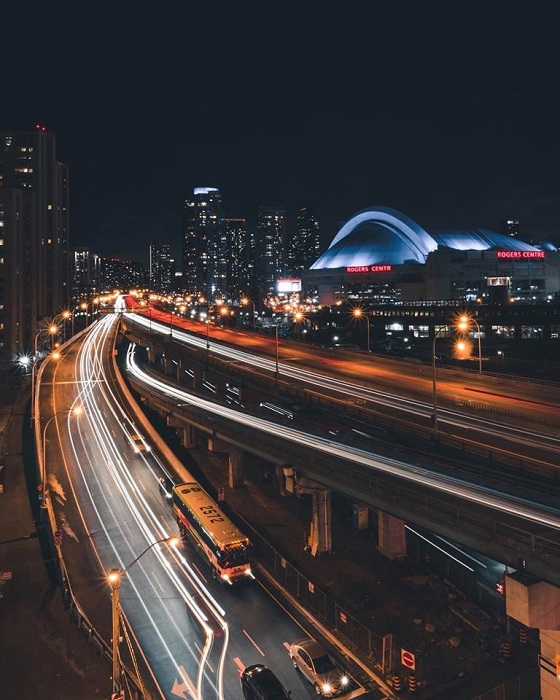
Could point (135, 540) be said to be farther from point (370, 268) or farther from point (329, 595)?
point (370, 268)

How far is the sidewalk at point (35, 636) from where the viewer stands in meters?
19.5

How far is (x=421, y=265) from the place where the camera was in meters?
155

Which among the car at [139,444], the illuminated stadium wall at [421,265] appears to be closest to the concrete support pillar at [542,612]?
the car at [139,444]

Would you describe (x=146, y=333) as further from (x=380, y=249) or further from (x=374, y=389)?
(x=380, y=249)

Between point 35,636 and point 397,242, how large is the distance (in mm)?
163559

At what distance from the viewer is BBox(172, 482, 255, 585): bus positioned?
2620 centimetres

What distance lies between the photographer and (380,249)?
566 feet

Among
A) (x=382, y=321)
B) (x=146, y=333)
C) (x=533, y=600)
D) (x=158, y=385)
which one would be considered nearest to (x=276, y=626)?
(x=533, y=600)

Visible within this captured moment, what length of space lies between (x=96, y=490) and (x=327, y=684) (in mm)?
22592

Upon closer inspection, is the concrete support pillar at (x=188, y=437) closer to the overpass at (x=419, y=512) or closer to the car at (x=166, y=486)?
the overpass at (x=419, y=512)

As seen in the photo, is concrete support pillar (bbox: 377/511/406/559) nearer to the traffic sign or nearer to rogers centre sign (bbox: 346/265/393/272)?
the traffic sign

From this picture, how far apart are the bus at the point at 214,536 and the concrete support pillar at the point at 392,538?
7888mm

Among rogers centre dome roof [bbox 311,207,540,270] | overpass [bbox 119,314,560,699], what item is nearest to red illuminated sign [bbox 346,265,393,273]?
rogers centre dome roof [bbox 311,207,540,270]

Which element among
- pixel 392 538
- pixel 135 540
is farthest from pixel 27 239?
pixel 392 538
